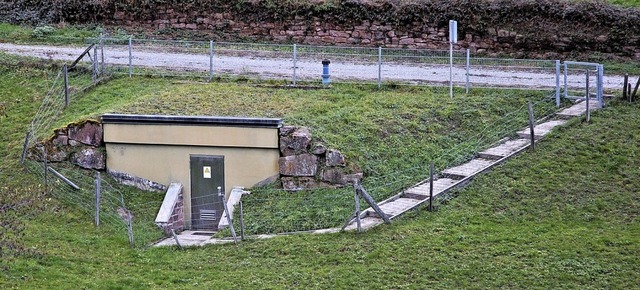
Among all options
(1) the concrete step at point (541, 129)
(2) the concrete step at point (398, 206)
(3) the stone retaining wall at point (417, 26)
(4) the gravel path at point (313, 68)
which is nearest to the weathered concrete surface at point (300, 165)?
(2) the concrete step at point (398, 206)

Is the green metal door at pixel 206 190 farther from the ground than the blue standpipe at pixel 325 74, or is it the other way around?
the blue standpipe at pixel 325 74

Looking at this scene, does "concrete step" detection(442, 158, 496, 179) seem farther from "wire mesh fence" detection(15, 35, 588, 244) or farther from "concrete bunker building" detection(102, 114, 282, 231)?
"concrete bunker building" detection(102, 114, 282, 231)

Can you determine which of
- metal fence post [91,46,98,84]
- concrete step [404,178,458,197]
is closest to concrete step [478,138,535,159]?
concrete step [404,178,458,197]

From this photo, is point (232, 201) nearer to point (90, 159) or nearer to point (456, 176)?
point (90, 159)

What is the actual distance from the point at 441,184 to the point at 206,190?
560 centimetres

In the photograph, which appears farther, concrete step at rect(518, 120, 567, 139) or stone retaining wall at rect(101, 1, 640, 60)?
stone retaining wall at rect(101, 1, 640, 60)

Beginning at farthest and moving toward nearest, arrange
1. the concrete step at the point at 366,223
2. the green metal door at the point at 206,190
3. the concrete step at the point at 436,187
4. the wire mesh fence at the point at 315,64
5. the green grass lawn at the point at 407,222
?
the wire mesh fence at the point at 315,64 < the green metal door at the point at 206,190 < the concrete step at the point at 436,187 < the concrete step at the point at 366,223 < the green grass lawn at the point at 407,222

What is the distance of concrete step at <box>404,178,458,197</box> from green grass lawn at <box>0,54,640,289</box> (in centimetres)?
50

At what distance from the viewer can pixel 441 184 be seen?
93.8 feet

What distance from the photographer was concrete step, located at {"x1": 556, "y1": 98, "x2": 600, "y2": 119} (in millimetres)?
32406

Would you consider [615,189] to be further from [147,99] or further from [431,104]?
[147,99]

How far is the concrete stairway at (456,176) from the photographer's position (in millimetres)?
27336

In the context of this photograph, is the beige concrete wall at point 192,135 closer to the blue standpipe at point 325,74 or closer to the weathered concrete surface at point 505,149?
the weathered concrete surface at point 505,149

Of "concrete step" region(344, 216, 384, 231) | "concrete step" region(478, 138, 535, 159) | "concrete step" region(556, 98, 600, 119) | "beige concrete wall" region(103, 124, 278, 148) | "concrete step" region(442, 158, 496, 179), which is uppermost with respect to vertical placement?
"concrete step" region(556, 98, 600, 119)
